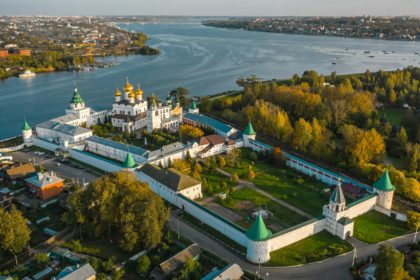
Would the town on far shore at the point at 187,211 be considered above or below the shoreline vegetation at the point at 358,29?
below

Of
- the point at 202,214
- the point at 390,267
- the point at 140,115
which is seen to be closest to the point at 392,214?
the point at 390,267

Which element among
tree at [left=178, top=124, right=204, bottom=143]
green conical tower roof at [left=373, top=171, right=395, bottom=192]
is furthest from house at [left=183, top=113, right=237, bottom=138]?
green conical tower roof at [left=373, top=171, right=395, bottom=192]

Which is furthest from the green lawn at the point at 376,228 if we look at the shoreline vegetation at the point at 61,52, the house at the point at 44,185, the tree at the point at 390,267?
the shoreline vegetation at the point at 61,52

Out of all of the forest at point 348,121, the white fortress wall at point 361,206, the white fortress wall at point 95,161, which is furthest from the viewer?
the white fortress wall at point 95,161

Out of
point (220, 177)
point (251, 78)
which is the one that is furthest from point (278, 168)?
point (251, 78)

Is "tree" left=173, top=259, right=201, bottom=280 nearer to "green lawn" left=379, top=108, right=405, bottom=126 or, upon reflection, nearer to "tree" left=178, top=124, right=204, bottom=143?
"tree" left=178, top=124, right=204, bottom=143

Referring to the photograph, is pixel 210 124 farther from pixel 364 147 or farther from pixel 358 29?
pixel 358 29

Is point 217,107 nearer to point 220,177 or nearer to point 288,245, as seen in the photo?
point 220,177

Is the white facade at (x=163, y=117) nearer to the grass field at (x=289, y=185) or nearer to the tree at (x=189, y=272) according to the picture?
the grass field at (x=289, y=185)
